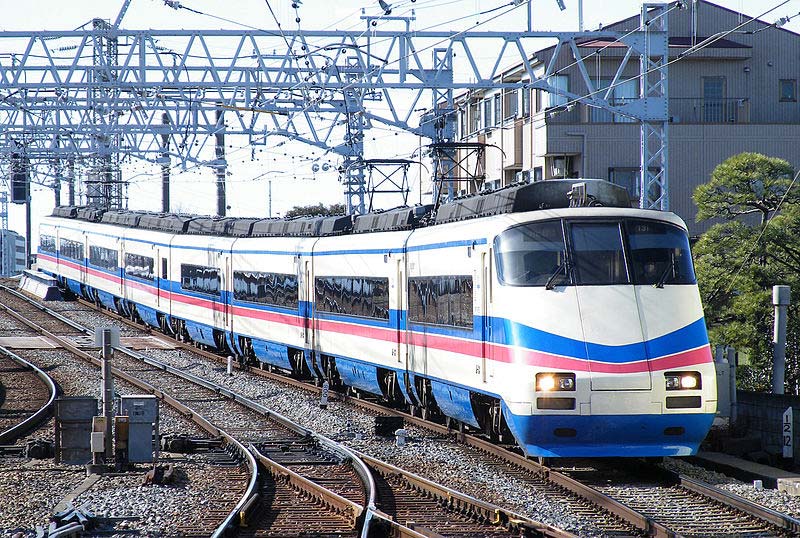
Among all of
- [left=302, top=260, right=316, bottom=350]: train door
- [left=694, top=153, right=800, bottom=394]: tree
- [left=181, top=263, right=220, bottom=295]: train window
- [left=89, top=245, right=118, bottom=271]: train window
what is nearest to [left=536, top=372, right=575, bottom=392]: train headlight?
[left=302, top=260, right=316, bottom=350]: train door

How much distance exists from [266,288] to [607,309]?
49.2 ft

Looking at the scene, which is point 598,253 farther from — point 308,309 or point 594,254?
point 308,309

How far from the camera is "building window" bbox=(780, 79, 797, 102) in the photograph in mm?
42125

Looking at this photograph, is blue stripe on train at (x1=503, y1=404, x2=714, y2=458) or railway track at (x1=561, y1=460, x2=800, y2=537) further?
blue stripe on train at (x1=503, y1=404, x2=714, y2=458)

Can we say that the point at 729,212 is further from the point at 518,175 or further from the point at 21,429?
the point at 518,175

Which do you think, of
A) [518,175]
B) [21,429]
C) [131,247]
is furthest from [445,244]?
[518,175]

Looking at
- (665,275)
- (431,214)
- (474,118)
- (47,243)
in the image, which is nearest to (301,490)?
(665,275)

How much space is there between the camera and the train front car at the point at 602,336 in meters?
12.4

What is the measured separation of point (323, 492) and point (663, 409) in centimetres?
345

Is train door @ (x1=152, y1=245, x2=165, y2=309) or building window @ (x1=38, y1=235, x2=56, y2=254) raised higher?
building window @ (x1=38, y1=235, x2=56, y2=254)

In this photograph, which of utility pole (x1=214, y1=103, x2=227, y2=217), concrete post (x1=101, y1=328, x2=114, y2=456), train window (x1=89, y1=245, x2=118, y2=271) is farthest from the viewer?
train window (x1=89, y1=245, x2=118, y2=271)

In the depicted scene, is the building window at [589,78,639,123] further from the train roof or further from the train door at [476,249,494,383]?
the train door at [476,249,494,383]

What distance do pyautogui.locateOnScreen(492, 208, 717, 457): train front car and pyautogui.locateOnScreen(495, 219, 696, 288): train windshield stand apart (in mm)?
11

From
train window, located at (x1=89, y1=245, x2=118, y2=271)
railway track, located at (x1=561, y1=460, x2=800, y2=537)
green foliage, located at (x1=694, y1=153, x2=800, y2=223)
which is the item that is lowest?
railway track, located at (x1=561, y1=460, x2=800, y2=537)
